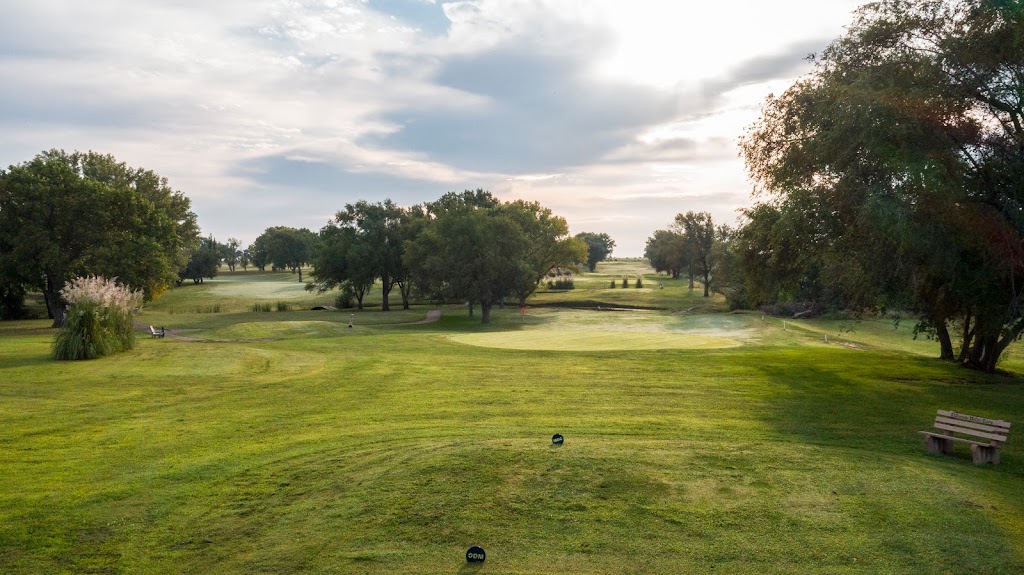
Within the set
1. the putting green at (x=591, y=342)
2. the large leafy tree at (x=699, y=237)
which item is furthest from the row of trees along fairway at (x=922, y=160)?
the large leafy tree at (x=699, y=237)

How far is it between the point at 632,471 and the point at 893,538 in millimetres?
3751

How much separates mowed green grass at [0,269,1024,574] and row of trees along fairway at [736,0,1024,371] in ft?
12.3

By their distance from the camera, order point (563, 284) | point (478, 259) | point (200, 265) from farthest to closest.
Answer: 1. point (200, 265)
2. point (563, 284)
3. point (478, 259)

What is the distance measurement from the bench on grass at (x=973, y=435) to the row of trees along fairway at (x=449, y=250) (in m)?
43.7

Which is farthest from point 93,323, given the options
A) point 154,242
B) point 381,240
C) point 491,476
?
point 381,240

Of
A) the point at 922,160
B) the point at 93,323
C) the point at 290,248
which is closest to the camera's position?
the point at 922,160

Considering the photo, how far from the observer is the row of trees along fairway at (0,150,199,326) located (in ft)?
154

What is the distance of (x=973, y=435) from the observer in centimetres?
1287

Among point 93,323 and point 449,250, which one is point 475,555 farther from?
point 449,250

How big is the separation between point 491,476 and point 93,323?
2125 cm

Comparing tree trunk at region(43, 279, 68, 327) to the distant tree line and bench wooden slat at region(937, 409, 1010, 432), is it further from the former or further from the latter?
bench wooden slat at region(937, 409, 1010, 432)

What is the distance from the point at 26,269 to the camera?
46.7 meters

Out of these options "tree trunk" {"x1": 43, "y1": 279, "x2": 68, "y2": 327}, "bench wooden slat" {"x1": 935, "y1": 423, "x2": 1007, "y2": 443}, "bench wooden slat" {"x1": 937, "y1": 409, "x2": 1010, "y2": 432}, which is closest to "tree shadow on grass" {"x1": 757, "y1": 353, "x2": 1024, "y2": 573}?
"bench wooden slat" {"x1": 935, "y1": 423, "x2": 1007, "y2": 443}

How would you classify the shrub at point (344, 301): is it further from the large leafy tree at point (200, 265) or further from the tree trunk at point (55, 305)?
the large leafy tree at point (200, 265)
